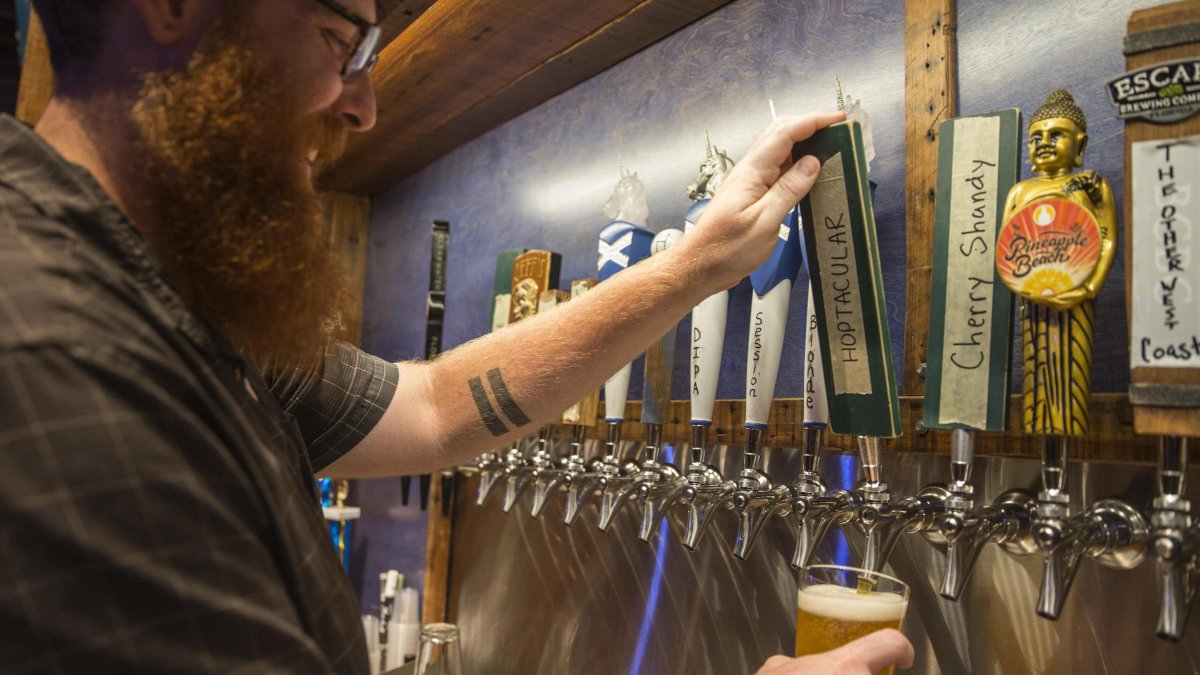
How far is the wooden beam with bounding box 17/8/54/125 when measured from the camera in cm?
253

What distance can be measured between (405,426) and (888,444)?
76cm

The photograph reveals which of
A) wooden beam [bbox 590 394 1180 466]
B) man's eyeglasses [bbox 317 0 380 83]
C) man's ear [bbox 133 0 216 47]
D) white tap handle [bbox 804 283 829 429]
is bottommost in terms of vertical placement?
wooden beam [bbox 590 394 1180 466]

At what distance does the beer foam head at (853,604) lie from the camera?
964mm

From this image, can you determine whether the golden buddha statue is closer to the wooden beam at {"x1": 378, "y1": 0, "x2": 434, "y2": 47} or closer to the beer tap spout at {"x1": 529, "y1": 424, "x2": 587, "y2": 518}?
the beer tap spout at {"x1": 529, "y1": 424, "x2": 587, "y2": 518}

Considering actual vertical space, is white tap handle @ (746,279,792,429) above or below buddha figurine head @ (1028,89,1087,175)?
below

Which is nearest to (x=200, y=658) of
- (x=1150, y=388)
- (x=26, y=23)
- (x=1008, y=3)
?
(x=1150, y=388)

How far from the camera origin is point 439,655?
6.02ft

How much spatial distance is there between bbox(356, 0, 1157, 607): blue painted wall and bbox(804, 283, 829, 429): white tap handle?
17cm

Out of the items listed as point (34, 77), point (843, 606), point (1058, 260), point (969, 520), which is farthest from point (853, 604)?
point (34, 77)

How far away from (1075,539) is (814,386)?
410 mm

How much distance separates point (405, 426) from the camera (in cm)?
145

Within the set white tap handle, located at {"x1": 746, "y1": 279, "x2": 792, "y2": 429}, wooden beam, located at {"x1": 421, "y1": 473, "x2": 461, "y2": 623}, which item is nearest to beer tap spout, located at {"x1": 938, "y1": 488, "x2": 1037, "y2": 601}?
white tap handle, located at {"x1": 746, "y1": 279, "x2": 792, "y2": 429}

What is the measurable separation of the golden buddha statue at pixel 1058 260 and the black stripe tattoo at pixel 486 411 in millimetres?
783

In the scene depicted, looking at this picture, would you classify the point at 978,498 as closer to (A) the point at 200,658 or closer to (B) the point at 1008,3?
(B) the point at 1008,3
